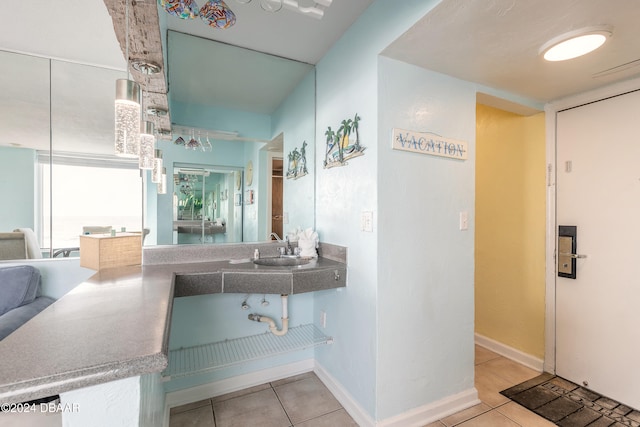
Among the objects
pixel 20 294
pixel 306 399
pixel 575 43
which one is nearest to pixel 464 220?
pixel 575 43

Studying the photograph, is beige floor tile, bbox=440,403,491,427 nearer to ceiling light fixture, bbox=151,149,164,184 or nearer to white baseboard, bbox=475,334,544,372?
white baseboard, bbox=475,334,544,372

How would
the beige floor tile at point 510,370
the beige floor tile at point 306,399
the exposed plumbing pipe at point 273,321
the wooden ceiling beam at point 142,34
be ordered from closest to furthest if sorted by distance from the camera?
the wooden ceiling beam at point 142,34
the beige floor tile at point 306,399
the exposed plumbing pipe at point 273,321
the beige floor tile at point 510,370

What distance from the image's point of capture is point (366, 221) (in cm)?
167

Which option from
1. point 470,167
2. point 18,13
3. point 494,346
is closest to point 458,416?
point 494,346

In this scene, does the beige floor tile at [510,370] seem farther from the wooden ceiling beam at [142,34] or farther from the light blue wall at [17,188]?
the light blue wall at [17,188]

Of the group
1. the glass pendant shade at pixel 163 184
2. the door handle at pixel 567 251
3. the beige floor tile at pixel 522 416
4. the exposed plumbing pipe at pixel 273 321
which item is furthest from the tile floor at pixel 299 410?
the glass pendant shade at pixel 163 184

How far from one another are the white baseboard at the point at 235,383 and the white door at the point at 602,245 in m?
2.03

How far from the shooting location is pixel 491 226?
2.68 m

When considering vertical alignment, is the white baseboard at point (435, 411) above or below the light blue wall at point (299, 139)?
below

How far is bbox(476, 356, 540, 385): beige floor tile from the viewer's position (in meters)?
2.21

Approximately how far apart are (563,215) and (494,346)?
1321 millimetres

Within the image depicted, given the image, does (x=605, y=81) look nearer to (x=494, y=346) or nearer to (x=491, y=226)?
(x=491, y=226)

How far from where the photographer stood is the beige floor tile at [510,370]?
2.21 metres

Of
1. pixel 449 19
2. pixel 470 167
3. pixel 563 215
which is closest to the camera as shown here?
pixel 449 19
